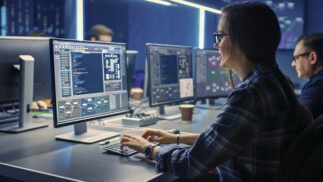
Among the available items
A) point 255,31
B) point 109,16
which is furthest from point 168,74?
point 109,16

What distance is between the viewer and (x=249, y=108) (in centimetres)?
97

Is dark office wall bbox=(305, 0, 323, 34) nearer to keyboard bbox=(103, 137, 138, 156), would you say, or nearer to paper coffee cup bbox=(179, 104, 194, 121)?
paper coffee cup bbox=(179, 104, 194, 121)

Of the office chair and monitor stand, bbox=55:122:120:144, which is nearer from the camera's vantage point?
the office chair

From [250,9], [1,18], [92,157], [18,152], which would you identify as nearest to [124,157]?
[92,157]

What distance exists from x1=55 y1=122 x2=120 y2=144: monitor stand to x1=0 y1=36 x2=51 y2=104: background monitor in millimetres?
498

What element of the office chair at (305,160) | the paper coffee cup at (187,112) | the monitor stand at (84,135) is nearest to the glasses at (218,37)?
the office chair at (305,160)

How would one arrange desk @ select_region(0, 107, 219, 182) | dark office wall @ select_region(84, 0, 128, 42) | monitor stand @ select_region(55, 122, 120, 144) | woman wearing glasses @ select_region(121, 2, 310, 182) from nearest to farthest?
woman wearing glasses @ select_region(121, 2, 310, 182)
desk @ select_region(0, 107, 219, 182)
monitor stand @ select_region(55, 122, 120, 144)
dark office wall @ select_region(84, 0, 128, 42)

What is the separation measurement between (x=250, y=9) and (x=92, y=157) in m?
0.81

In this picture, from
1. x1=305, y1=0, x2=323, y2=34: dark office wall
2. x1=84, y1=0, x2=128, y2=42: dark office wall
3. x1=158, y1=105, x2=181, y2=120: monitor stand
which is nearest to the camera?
x1=158, y1=105, x2=181, y2=120: monitor stand

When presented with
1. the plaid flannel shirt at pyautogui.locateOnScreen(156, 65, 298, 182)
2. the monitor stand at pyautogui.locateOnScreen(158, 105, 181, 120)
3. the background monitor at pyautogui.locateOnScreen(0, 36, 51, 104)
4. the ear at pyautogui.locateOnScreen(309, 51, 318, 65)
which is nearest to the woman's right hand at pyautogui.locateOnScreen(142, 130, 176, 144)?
the plaid flannel shirt at pyautogui.locateOnScreen(156, 65, 298, 182)

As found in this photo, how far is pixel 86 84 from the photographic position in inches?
61.7

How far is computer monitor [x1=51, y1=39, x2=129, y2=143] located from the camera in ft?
4.72

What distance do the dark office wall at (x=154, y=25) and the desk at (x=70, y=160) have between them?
343cm

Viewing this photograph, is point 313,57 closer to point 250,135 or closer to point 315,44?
point 315,44
